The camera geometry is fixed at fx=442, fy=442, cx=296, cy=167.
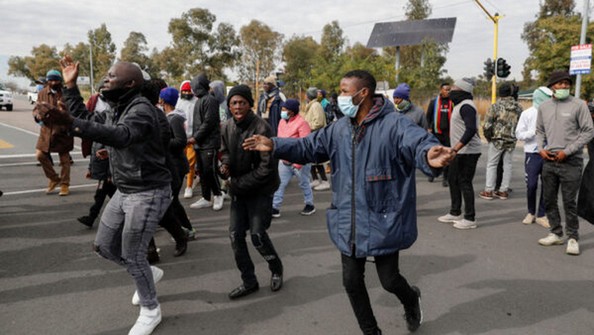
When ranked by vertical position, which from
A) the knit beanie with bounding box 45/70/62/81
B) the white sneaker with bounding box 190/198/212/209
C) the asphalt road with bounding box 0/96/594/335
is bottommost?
the asphalt road with bounding box 0/96/594/335

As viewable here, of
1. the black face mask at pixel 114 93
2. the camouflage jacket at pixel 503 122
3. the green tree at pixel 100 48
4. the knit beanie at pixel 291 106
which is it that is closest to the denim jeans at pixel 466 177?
the camouflage jacket at pixel 503 122

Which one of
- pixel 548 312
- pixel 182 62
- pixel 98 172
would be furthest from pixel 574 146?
pixel 182 62

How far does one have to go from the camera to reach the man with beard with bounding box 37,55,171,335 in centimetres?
290

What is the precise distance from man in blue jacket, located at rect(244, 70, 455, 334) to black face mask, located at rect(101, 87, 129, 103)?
91cm

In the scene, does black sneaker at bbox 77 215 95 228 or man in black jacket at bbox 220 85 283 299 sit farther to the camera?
black sneaker at bbox 77 215 95 228

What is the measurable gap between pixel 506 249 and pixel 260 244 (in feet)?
9.74

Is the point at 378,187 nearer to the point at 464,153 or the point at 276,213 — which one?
the point at 464,153

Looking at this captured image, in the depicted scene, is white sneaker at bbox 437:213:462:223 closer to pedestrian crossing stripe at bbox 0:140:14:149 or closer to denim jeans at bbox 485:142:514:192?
denim jeans at bbox 485:142:514:192

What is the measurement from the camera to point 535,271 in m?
4.31

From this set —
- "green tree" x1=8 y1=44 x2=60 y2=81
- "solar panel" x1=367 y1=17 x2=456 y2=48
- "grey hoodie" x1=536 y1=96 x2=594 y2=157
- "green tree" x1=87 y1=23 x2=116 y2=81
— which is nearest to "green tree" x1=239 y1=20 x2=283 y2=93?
"solar panel" x1=367 y1=17 x2=456 y2=48

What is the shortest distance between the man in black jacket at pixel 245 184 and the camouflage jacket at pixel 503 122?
15.9ft

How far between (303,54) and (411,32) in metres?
11.8

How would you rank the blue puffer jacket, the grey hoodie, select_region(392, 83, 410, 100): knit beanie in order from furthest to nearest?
1. select_region(392, 83, 410, 100): knit beanie
2. the grey hoodie
3. the blue puffer jacket

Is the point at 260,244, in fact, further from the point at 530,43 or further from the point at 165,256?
the point at 530,43
